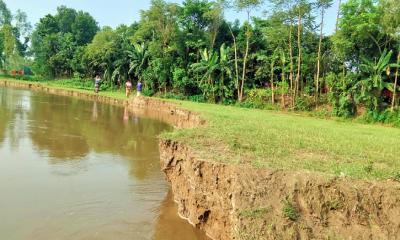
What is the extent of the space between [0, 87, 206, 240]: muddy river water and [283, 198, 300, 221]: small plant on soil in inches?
73.2

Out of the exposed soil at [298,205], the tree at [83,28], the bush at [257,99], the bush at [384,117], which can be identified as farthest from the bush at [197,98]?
the tree at [83,28]

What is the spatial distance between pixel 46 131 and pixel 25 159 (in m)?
4.57

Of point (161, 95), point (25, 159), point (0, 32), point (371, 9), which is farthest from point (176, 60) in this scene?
point (0, 32)

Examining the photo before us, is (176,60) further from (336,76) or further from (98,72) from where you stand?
(98,72)

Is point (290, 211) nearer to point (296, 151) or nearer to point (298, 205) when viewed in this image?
point (298, 205)

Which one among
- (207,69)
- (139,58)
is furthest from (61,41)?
(207,69)

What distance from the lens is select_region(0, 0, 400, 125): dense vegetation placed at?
18969 millimetres

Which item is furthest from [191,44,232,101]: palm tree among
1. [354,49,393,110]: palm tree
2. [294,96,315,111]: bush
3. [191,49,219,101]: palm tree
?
[354,49,393,110]: palm tree

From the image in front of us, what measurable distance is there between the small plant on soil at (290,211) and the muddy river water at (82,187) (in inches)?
73.2

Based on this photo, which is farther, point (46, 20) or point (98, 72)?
point (46, 20)

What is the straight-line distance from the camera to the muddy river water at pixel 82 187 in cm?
660

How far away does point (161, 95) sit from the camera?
106 ft

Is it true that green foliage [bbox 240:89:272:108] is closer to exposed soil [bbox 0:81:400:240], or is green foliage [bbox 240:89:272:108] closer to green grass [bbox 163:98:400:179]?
green grass [bbox 163:98:400:179]

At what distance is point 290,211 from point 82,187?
202 inches
